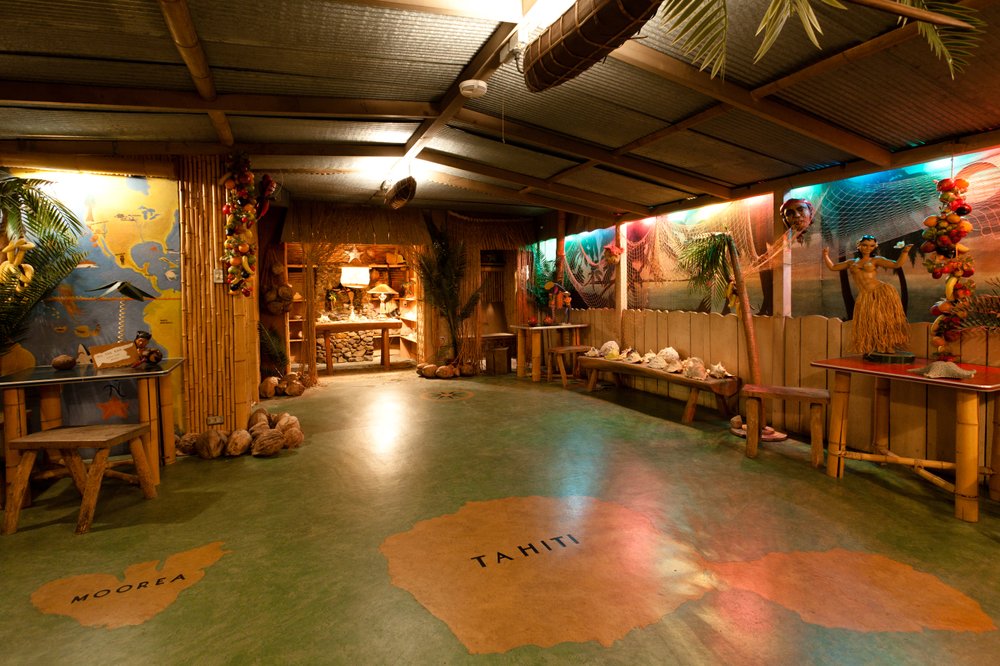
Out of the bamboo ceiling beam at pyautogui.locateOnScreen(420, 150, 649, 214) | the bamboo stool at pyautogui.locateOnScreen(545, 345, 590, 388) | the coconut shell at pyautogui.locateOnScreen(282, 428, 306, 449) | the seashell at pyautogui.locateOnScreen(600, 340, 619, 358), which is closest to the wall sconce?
the bamboo stool at pyautogui.locateOnScreen(545, 345, 590, 388)

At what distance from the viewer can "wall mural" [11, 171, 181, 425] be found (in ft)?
14.4

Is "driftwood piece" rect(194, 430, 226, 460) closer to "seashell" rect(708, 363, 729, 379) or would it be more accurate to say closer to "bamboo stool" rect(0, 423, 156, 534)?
"bamboo stool" rect(0, 423, 156, 534)

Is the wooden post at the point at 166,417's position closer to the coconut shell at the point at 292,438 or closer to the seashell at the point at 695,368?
the coconut shell at the point at 292,438

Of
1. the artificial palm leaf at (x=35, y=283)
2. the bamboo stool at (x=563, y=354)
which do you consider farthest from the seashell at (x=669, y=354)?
the artificial palm leaf at (x=35, y=283)

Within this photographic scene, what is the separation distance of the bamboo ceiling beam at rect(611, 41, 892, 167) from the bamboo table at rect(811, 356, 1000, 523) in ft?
5.42

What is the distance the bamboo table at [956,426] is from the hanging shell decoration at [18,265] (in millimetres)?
6155

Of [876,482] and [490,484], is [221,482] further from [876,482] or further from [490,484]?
[876,482]

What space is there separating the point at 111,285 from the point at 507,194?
472 centimetres

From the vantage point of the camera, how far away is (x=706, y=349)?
6.05 metres

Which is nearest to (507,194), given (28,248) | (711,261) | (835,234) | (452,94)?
(711,261)

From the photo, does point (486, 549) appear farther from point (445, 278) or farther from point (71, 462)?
point (445, 278)

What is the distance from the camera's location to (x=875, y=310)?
393 centimetres

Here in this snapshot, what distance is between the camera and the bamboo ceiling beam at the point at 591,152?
4.61m

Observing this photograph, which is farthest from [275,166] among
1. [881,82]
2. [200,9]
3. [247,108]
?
[881,82]
